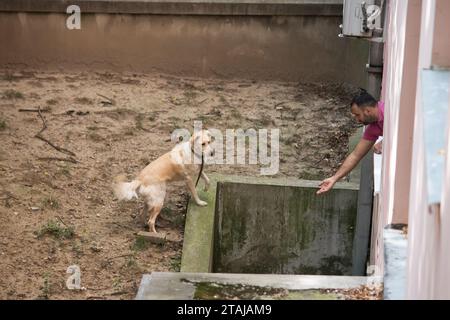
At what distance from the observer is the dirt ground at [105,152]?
784cm

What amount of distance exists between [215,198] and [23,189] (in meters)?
1.91

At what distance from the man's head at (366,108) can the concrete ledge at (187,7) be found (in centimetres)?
451

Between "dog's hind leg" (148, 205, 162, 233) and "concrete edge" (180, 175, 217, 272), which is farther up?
"dog's hind leg" (148, 205, 162, 233)

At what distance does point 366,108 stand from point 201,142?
6.27 ft

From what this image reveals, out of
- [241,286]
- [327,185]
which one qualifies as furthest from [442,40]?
[327,185]

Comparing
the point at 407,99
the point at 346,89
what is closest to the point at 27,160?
the point at 346,89

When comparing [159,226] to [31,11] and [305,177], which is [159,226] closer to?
[305,177]

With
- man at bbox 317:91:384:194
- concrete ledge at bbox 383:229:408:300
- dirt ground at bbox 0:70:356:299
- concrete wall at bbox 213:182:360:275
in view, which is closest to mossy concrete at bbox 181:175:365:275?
concrete wall at bbox 213:182:360:275

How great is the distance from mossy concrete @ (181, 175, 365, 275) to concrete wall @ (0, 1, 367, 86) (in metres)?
2.82

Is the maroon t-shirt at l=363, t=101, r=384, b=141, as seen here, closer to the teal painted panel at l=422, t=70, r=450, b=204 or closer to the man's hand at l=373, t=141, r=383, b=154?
the man's hand at l=373, t=141, r=383, b=154

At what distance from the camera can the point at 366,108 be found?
7.19m

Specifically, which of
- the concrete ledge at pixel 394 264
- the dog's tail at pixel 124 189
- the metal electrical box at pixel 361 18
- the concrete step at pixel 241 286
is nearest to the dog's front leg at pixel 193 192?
the dog's tail at pixel 124 189

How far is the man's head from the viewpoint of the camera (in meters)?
7.16

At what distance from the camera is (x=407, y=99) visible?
526 cm
